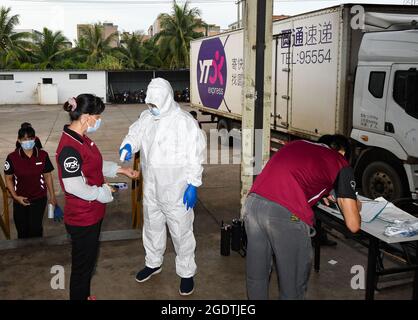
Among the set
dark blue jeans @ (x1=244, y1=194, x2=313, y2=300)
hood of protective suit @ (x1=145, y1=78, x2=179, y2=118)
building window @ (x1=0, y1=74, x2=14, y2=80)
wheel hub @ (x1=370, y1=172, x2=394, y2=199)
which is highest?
building window @ (x1=0, y1=74, x2=14, y2=80)

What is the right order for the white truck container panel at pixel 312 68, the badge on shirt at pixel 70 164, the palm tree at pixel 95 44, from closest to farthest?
1. the badge on shirt at pixel 70 164
2. the white truck container panel at pixel 312 68
3. the palm tree at pixel 95 44

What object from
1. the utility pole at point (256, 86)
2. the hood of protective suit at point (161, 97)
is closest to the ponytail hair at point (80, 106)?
the hood of protective suit at point (161, 97)

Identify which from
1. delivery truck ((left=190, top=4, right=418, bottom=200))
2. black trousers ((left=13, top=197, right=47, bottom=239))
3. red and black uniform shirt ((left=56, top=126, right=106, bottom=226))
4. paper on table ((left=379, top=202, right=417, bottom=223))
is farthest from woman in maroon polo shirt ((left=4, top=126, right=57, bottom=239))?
paper on table ((left=379, top=202, right=417, bottom=223))

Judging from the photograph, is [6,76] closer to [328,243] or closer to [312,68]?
[312,68]

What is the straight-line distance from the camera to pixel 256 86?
5102 mm

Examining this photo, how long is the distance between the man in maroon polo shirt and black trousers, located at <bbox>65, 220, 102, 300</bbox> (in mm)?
1241

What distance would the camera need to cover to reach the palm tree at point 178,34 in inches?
1337

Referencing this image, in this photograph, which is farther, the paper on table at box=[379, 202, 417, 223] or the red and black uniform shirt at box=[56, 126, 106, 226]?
the paper on table at box=[379, 202, 417, 223]

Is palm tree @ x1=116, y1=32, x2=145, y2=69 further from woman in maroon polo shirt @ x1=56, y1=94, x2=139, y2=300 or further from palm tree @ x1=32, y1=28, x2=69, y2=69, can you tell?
woman in maroon polo shirt @ x1=56, y1=94, x2=139, y2=300

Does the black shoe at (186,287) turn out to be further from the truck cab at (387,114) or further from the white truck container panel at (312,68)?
the white truck container panel at (312,68)

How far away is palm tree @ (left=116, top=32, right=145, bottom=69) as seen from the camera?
1383 inches

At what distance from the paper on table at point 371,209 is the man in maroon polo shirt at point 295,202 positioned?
67 centimetres

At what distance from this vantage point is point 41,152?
5086mm
